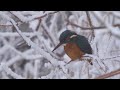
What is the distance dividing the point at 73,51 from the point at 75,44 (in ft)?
0.23

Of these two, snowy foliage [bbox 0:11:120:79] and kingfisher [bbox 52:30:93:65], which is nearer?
snowy foliage [bbox 0:11:120:79]

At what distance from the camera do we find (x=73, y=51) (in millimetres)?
1891

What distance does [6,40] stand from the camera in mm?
2424

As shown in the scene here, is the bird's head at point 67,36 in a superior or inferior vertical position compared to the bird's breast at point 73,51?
superior

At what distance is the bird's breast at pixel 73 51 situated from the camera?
1865 mm

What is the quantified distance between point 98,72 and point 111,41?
0.23 meters

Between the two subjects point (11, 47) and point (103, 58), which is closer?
point (103, 58)

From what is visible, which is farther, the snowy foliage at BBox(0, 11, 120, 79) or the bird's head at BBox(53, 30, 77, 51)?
the bird's head at BBox(53, 30, 77, 51)

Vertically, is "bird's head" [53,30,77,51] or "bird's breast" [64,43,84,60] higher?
"bird's head" [53,30,77,51]

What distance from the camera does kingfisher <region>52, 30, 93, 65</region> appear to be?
183 centimetres
